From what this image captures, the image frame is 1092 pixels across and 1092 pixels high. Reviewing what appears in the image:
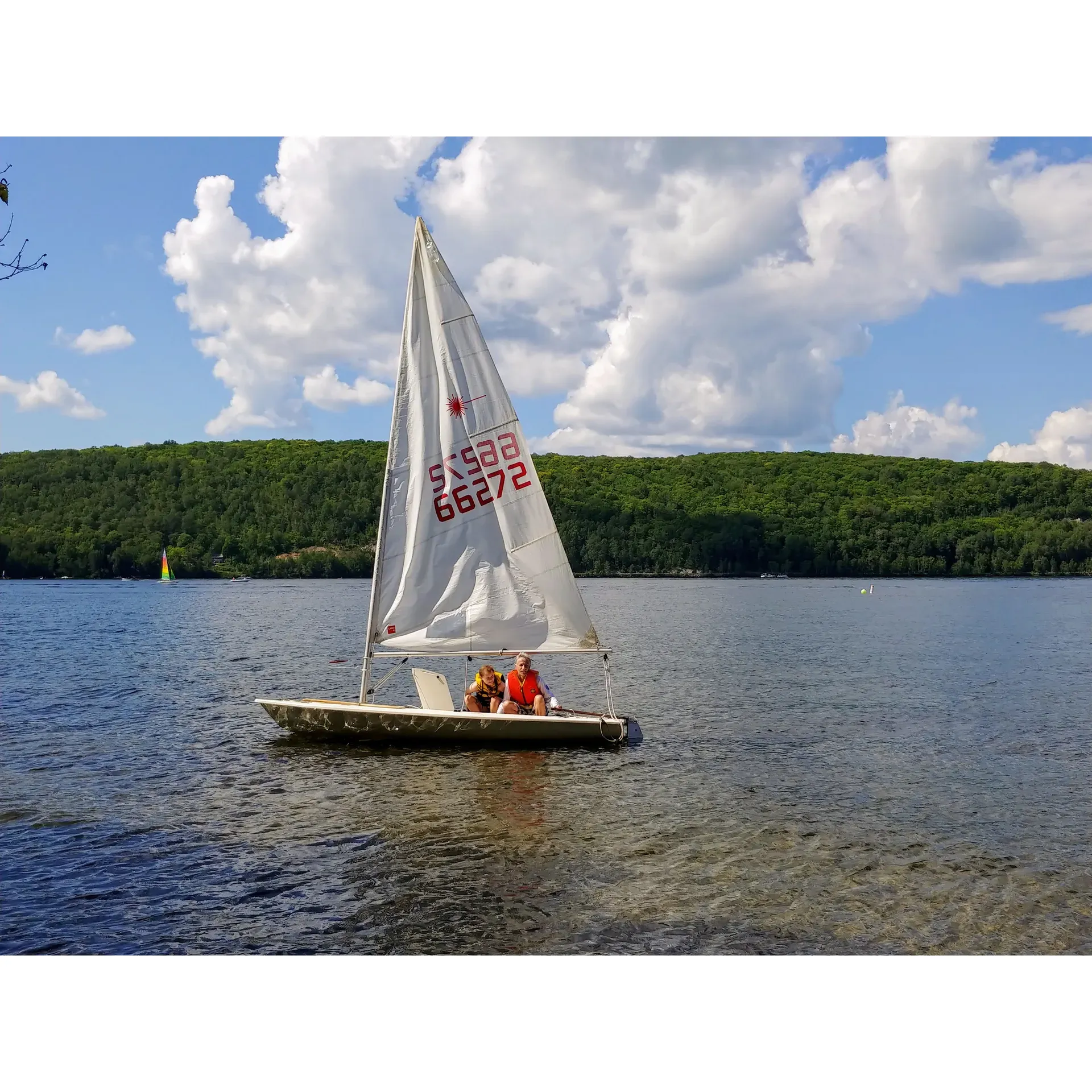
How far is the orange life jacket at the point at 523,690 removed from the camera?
20.4 meters

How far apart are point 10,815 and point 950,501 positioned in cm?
17258

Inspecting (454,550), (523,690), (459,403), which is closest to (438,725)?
(523,690)

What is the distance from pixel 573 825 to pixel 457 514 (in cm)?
720

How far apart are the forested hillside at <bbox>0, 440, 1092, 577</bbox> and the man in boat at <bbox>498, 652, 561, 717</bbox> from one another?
134 m

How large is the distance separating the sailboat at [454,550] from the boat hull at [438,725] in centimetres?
3

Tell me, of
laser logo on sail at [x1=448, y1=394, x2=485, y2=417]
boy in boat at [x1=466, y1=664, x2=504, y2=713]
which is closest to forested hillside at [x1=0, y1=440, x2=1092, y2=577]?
boy in boat at [x1=466, y1=664, x2=504, y2=713]

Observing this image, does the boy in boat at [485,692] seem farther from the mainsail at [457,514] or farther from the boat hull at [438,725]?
the boat hull at [438,725]

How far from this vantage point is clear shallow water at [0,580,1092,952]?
426 inches

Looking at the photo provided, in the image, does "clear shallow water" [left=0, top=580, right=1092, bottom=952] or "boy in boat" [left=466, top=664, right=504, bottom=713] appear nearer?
"clear shallow water" [left=0, top=580, right=1092, bottom=952]

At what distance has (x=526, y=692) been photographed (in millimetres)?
20422

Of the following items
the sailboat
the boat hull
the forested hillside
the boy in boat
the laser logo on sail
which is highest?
the forested hillside

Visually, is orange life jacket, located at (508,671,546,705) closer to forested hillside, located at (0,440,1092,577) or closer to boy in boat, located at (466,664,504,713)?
boy in boat, located at (466,664,504,713)

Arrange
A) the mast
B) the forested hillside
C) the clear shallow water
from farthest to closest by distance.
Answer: the forested hillside, the mast, the clear shallow water

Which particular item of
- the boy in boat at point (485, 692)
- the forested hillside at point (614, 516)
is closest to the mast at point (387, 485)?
the boy in boat at point (485, 692)
